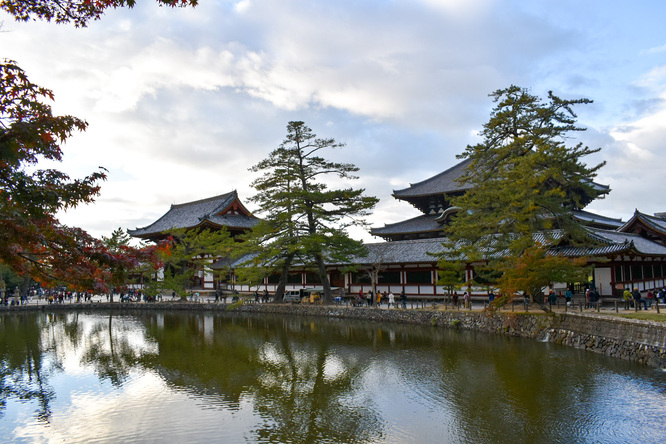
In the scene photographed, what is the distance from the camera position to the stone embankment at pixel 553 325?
50.0ft

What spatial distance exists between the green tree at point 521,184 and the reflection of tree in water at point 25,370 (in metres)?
18.7

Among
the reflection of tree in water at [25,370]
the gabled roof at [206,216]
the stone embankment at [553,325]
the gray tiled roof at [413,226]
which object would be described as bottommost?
the reflection of tree in water at [25,370]

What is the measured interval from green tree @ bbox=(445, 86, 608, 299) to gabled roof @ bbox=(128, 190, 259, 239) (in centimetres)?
2992

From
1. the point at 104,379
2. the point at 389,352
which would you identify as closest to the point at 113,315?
the point at 104,379

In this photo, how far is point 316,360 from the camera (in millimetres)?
17625

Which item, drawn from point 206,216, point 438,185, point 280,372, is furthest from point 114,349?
point 438,185

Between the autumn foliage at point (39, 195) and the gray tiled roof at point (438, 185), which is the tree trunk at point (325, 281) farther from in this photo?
the autumn foliage at point (39, 195)

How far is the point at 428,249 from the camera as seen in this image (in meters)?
33.3

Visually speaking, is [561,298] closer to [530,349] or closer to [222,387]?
[530,349]

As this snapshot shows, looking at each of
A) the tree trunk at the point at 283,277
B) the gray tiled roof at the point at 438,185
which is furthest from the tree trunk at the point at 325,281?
the gray tiled roof at the point at 438,185

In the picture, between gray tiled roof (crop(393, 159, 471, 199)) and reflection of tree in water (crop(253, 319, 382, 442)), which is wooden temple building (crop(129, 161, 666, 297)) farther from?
reflection of tree in water (crop(253, 319, 382, 442))

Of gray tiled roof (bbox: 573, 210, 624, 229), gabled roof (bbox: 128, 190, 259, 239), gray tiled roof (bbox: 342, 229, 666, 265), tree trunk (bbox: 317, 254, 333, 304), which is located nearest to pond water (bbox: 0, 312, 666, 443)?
gray tiled roof (bbox: 342, 229, 666, 265)

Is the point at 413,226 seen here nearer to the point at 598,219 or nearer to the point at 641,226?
the point at 598,219

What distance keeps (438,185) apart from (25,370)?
35472 mm
